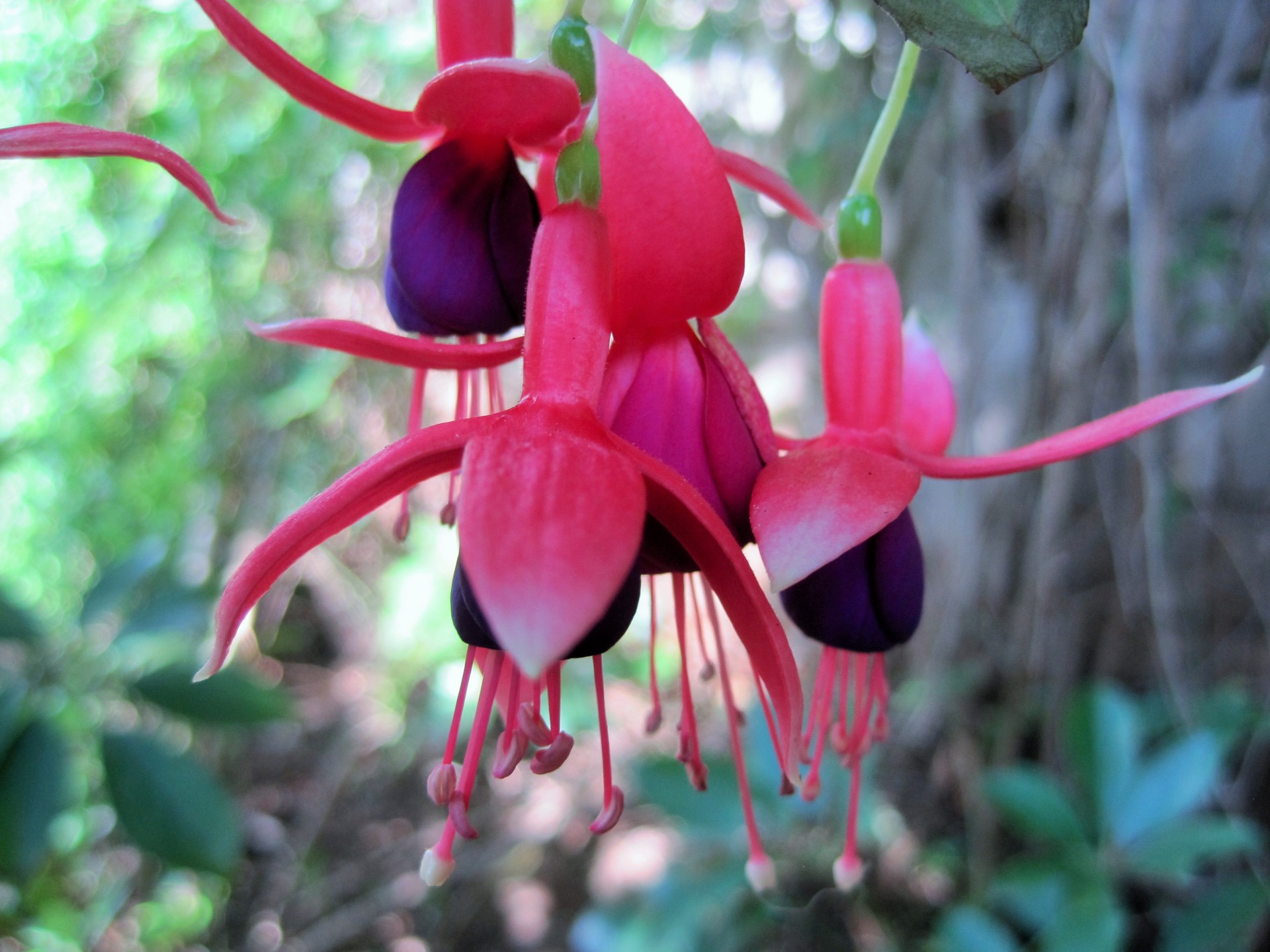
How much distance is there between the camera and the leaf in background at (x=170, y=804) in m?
1.03

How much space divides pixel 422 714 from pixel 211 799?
0.77 meters

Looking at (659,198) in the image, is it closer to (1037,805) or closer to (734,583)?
(734,583)

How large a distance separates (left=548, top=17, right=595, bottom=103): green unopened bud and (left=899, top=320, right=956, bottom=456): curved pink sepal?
0.22m

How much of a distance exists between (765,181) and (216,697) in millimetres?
995

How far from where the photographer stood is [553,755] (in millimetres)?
338

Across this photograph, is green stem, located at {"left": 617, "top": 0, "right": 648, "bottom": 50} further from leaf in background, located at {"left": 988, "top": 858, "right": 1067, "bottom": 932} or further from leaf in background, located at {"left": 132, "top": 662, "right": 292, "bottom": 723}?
leaf in background, located at {"left": 988, "top": 858, "right": 1067, "bottom": 932}

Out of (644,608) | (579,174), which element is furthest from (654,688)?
(644,608)

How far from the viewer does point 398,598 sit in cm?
175

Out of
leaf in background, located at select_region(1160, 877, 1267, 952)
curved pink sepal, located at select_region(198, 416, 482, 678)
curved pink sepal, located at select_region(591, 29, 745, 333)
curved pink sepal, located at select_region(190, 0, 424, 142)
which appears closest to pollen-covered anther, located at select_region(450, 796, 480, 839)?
curved pink sepal, located at select_region(198, 416, 482, 678)

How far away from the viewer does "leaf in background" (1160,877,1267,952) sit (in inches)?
40.6

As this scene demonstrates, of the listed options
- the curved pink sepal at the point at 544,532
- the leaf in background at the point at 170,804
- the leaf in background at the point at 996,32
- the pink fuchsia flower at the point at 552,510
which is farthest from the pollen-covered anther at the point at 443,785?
the leaf in background at the point at 170,804

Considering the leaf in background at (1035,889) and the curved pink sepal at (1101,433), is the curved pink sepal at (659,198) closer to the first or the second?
the curved pink sepal at (1101,433)

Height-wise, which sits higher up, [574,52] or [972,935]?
[574,52]

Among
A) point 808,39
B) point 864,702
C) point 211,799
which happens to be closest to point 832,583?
point 864,702
